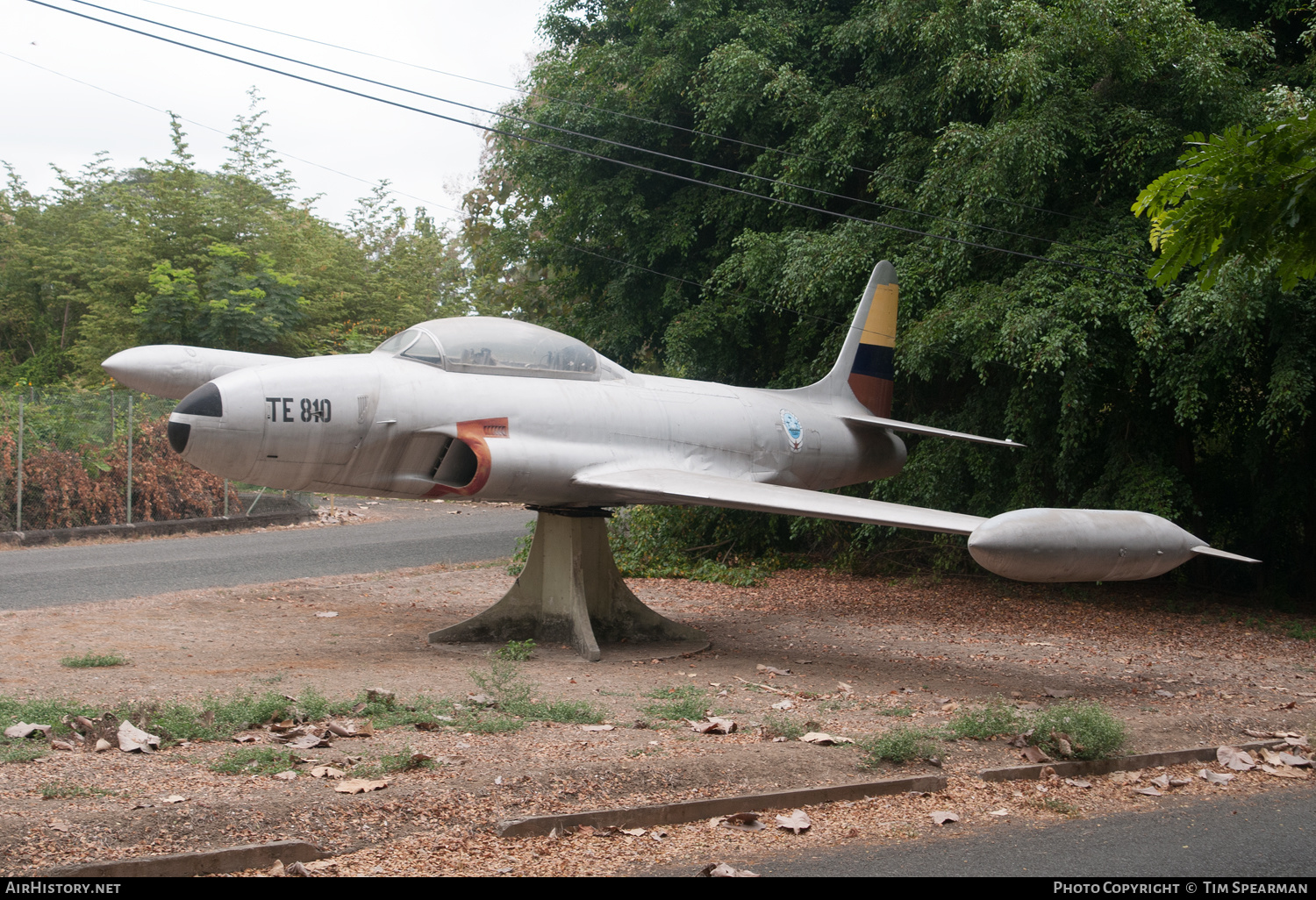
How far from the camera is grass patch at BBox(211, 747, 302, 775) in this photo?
5531mm

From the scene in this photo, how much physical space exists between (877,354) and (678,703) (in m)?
7.18

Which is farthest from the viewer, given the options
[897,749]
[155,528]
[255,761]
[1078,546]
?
[155,528]

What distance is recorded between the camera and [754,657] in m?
10.5

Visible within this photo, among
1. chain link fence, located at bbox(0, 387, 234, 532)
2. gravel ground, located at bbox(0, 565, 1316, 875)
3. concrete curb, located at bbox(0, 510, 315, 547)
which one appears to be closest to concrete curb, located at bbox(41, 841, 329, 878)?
gravel ground, located at bbox(0, 565, 1316, 875)

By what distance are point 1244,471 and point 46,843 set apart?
54.3 feet

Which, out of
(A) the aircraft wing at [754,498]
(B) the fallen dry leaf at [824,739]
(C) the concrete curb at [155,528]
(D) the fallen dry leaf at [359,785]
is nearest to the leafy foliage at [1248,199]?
(A) the aircraft wing at [754,498]

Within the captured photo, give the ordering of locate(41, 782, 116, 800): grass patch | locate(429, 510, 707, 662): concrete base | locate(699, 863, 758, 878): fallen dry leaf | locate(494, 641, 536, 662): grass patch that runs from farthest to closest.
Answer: locate(429, 510, 707, 662): concrete base, locate(494, 641, 536, 662): grass patch, locate(41, 782, 116, 800): grass patch, locate(699, 863, 758, 878): fallen dry leaf

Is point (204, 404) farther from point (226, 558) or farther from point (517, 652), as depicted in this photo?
point (226, 558)

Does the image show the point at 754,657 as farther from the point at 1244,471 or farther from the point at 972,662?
the point at 1244,471

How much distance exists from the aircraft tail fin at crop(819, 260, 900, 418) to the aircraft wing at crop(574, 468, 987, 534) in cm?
383

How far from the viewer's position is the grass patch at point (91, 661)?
838 cm

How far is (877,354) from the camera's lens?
13.5 m

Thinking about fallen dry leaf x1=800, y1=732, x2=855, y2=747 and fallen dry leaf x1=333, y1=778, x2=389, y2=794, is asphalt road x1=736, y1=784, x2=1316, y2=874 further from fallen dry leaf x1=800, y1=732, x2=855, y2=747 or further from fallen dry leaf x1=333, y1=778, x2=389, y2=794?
fallen dry leaf x1=333, y1=778, x2=389, y2=794

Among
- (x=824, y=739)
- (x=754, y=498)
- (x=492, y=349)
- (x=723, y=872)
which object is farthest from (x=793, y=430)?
(x=723, y=872)
